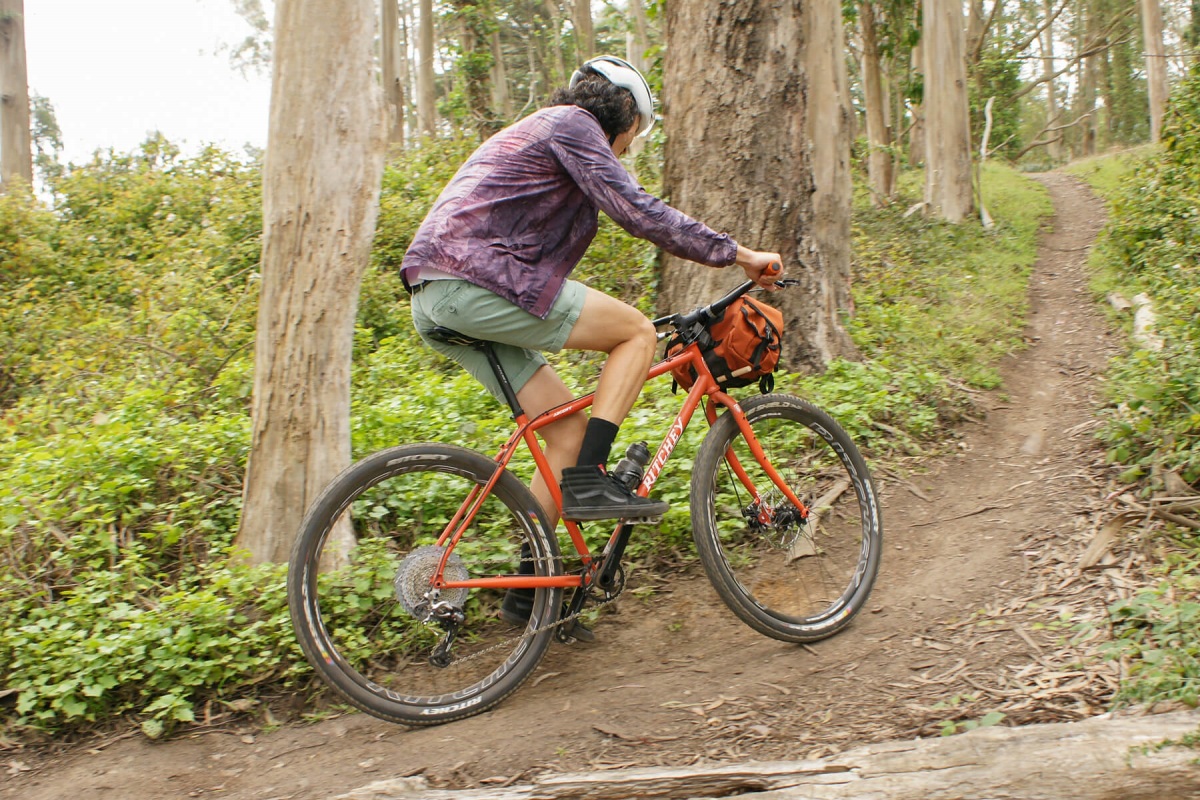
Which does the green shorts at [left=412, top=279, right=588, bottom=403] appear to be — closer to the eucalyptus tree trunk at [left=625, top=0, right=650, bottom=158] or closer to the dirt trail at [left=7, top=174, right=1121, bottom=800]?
the dirt trail at [left=7, top=174, right=1121, bottom=800]

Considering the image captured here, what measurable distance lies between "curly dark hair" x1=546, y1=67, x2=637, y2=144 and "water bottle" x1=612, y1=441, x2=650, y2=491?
1.25 metres

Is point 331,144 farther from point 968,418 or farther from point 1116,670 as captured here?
point 968,418

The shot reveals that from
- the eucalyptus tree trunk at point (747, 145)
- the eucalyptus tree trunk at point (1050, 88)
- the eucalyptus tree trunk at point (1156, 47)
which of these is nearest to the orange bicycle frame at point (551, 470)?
the eucalyptus tree trunk at point (747, 145)

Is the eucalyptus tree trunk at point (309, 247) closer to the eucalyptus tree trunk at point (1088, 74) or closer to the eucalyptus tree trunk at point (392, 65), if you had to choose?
the eucalyptus tree trunk at point (392, 65)

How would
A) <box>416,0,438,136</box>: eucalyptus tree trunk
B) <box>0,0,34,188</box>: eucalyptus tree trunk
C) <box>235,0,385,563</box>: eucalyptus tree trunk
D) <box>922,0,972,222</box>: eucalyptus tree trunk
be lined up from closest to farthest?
<box>235,0,385,563</box>: eucalyptus tree trunk, <box>0,0,34,188</box>: eucalyptus tree trunk, <box>922,0,972,222</box>: eucalyptus tree trunk, <box>416,0,438,136</box>: eucalyptus tree trunk

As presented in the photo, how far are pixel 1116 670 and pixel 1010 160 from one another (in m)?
35.5

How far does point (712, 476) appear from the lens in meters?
3.71

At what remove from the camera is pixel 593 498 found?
3.52m

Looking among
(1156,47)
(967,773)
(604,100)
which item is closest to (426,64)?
(1156,47)

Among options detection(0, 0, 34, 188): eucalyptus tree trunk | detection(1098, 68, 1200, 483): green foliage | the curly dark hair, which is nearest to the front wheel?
the curly dark hair

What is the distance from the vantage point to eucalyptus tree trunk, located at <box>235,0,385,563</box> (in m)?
4.00

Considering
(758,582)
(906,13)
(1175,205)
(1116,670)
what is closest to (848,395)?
(758,582)

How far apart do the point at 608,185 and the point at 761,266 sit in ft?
2.25

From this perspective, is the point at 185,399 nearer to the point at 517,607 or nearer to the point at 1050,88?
the point at 517,607
